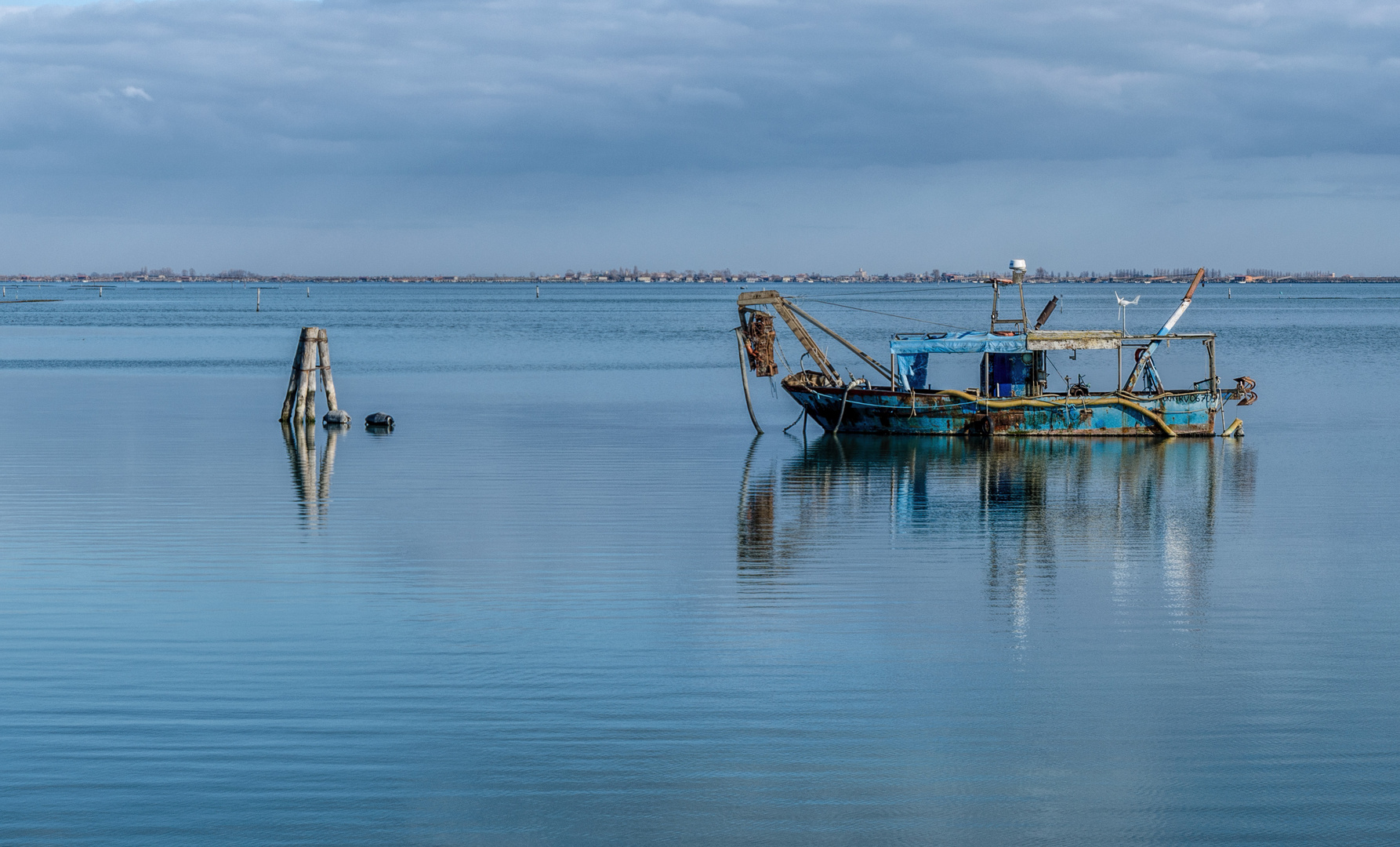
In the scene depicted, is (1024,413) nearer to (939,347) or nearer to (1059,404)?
(1059,404)

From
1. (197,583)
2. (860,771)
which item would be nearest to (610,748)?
(860,771)

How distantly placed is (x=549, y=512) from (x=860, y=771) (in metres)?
14.3

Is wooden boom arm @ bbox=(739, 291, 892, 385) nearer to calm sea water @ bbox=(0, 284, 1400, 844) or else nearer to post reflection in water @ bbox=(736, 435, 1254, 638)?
post reflection in water @ bbox=(736, 435, 1254, 638)

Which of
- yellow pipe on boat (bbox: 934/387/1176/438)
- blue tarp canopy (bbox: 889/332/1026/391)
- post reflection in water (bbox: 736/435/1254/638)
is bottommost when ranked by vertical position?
post reflection in water (bbox: 736/435/1254/638)

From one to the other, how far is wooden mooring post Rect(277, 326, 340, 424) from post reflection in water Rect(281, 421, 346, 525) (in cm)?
34

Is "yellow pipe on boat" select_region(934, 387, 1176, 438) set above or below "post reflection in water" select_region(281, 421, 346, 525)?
above

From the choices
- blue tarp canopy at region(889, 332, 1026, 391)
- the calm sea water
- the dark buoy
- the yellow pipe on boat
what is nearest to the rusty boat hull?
the yellow pipe on boat

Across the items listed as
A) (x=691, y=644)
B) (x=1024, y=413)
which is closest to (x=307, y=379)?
(x=1024, y=413)

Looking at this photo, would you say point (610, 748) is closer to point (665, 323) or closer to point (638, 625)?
point (638, 625)

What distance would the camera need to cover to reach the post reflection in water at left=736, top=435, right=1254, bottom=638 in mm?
20969

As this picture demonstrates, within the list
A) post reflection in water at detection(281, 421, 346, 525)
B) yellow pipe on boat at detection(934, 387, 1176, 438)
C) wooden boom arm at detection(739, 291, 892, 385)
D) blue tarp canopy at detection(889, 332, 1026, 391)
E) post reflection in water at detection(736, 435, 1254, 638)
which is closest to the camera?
post reflection in water at detection(736, 435, 1254, 638)

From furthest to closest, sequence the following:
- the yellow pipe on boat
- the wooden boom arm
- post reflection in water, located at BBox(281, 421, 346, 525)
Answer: the wooden boom arm < the yellow pipe on boat < post reflection in water, located at BBox(281, 421, 346, 525)

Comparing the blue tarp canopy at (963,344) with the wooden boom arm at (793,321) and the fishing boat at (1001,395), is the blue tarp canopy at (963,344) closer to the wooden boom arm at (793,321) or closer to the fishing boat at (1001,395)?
the fishing boat at (1001,395)

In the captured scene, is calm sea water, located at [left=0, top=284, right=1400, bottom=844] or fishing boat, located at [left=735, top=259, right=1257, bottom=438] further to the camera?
fishing boat, located at [left=735, top=259, right=1257, bottom=438]
